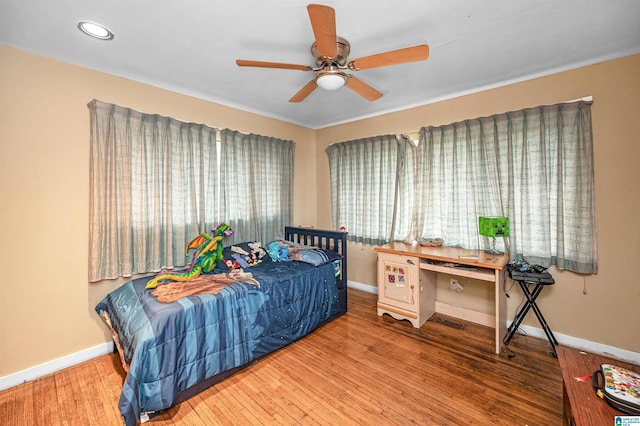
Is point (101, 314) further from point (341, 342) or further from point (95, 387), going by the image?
point (341, 342)

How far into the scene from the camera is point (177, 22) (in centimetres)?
176

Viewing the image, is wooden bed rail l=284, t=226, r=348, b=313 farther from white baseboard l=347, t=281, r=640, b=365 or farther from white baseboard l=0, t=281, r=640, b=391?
white baseboard l=0, t=281, r=640, b=391

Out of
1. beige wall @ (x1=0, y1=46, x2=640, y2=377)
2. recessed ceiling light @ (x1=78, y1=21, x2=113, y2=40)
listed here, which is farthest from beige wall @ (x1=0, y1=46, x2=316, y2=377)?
recessed ceiling light @ (x1=78, y1=21, x2=113, y2=40)

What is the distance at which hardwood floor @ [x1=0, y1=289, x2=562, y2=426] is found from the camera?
5.48 feet

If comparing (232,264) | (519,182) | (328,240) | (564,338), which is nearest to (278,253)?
(232,264)

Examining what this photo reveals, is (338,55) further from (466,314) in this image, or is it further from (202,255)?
(466,314)

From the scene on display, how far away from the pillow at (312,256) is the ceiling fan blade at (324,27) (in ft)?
6.40

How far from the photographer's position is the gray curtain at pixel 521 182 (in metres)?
2.36

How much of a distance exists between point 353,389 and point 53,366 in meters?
2.46

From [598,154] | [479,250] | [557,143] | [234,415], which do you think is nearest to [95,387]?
[234,415]

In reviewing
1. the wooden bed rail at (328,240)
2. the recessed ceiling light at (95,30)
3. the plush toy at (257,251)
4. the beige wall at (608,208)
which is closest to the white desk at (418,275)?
the wooden bed rail at (328,240)

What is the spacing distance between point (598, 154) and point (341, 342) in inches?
114

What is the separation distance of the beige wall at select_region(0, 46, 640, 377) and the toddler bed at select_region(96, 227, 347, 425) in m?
0.38

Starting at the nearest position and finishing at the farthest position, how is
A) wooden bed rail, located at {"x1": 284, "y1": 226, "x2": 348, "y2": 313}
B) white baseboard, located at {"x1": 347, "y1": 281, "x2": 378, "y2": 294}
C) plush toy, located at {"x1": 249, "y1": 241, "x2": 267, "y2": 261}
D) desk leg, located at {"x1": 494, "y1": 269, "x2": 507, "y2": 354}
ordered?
1. desk leg, located at {"x1": 494, "y1": 269, "x2": 507, "y2": 354}
2. plush toy, located at {"x1": 249, "y1": 241, "x2": 267, "y2": 261}
3. wooden bed rail, located at {"x1": 284, "y1": 226, "x2": 348, "y2": 313}
4. white baseboard, located at {"x1": 347, "y1": 281, "x2": 378, "y2": 294}
